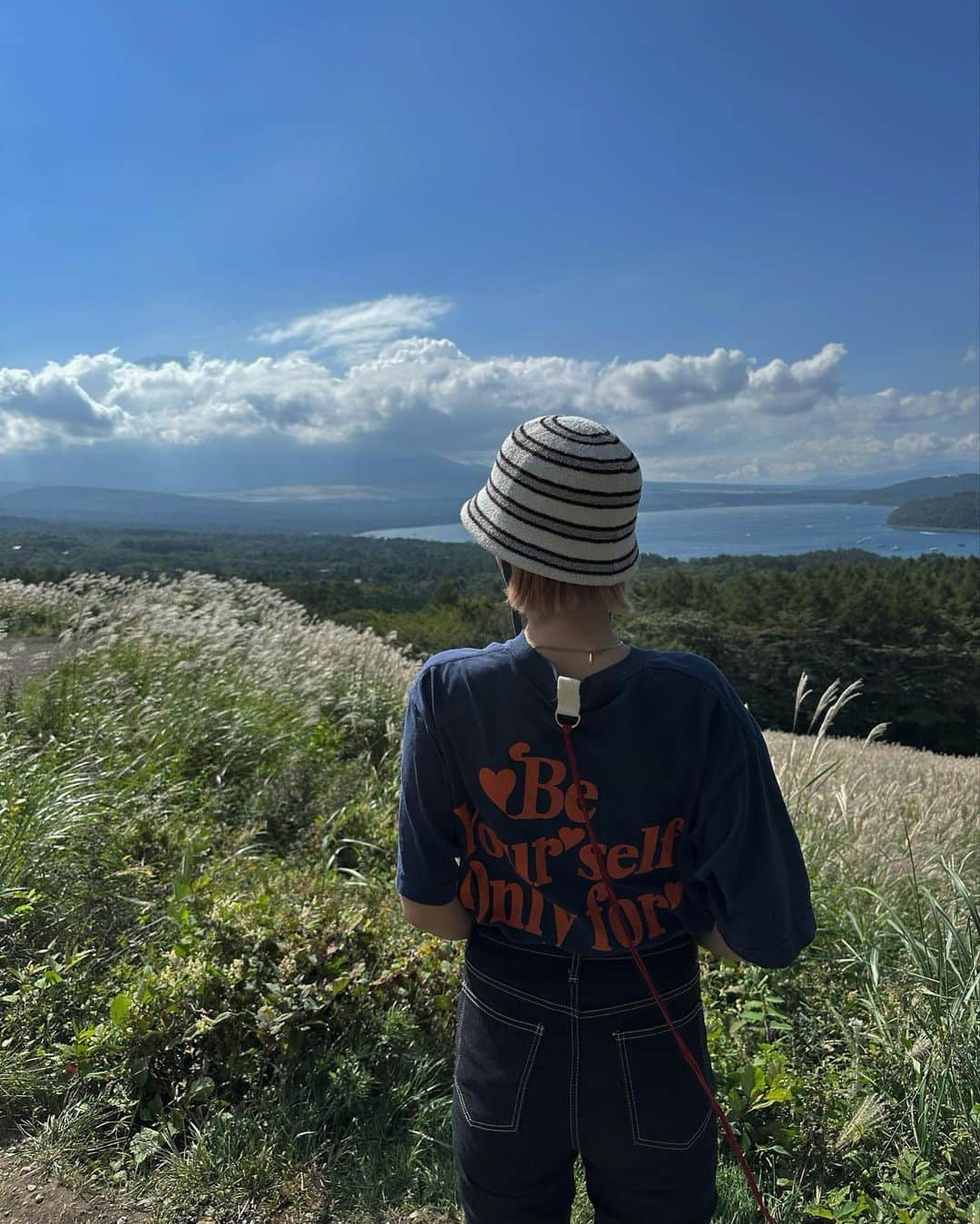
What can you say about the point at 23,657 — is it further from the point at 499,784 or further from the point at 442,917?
the point at 499,784

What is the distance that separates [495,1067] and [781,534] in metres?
73.6

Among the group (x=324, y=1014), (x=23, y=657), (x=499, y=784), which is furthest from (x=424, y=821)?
(x=23, y=657)

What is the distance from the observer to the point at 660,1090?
1.49 meters

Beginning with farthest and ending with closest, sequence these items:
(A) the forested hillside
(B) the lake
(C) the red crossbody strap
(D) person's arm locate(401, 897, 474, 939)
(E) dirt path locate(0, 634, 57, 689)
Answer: (B) the lake → (A) the forested hillside → (E) dirt path locate(0, 634, 57, 689) → (D) person's arm locate(401, 897, 474, 939) → (C) the red crossbody strap

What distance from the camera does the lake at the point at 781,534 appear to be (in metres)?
45.9

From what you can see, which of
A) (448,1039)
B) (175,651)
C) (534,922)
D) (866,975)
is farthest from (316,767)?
(534,922)

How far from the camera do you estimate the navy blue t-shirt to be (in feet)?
4.52

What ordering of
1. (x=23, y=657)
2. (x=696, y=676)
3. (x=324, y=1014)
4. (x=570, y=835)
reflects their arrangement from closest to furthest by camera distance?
(x=696, y=676)
(x=570, y=835)
(x=324, y=1014)
(x=23, y=657)

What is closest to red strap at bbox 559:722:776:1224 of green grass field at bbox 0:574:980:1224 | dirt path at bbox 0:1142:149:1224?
green grass field at bbox 0:574:980:1224

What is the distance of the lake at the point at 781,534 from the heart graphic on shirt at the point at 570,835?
24471mm

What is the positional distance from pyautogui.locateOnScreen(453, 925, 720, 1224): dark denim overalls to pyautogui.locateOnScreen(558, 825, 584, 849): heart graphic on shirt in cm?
23

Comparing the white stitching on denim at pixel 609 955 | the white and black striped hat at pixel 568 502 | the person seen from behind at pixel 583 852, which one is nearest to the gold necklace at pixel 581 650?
the person seen from behind at pixel 583 852

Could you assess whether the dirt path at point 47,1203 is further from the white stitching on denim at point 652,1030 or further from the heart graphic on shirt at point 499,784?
the heart graphic on shirt at point 499,784

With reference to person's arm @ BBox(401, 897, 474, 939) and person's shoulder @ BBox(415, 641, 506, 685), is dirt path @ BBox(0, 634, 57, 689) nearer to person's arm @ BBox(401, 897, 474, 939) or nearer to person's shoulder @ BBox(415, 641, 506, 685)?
person's arm @ BBox(401, 897, 474, 939)
